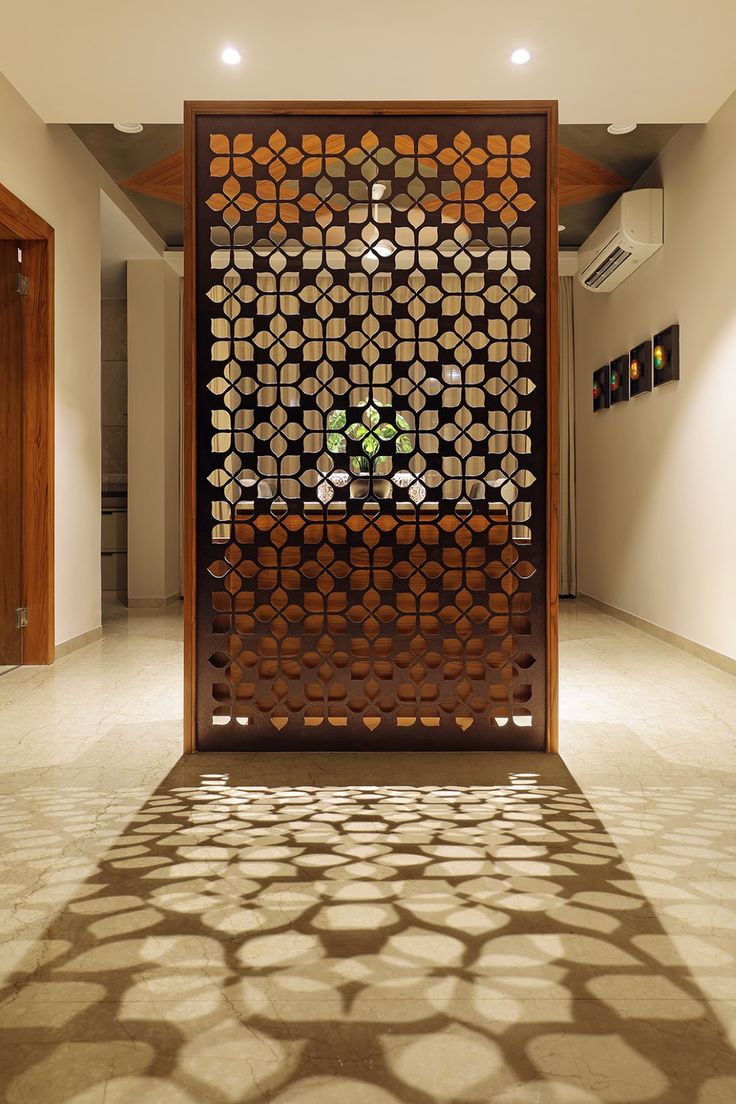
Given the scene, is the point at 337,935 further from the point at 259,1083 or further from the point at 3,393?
the point at 3,393

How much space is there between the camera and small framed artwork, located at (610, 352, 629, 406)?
653 cm

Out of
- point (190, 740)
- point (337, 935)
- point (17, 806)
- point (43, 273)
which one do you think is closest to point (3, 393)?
point (43, 273)

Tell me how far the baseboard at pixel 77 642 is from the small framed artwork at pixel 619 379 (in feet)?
13.4

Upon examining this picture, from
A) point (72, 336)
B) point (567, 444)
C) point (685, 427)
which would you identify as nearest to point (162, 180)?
point (72, 336)

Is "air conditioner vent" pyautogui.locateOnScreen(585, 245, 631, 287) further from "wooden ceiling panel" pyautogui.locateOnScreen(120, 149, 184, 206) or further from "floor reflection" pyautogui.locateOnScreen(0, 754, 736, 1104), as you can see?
"floor reflection" pyautogui.locateOnScreen(0, 754, 736, 1104)

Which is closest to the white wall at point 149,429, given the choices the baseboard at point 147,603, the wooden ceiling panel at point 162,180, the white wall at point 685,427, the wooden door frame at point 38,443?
the baseboard at point 147,603

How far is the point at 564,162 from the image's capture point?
558cm

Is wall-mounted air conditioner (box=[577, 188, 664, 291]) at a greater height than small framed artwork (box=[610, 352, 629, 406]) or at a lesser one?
greater

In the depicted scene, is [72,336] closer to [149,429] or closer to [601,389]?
[149,429]

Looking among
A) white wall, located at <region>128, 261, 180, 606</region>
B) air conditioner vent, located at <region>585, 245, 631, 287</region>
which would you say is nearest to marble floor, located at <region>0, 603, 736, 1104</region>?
air conditioner vent, located at <region>585, 245, 631, 287</region>

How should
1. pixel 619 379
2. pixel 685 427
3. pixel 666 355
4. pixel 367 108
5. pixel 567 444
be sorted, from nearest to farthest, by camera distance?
pixel 367 108, pixel 685 427, pixel 666 355, pixel 619 379, pixel 567 444

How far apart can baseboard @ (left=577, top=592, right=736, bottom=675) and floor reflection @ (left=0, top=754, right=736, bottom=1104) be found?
87.2 inches

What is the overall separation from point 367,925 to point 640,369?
5162mm

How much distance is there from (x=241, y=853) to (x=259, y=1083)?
0.92 meters
